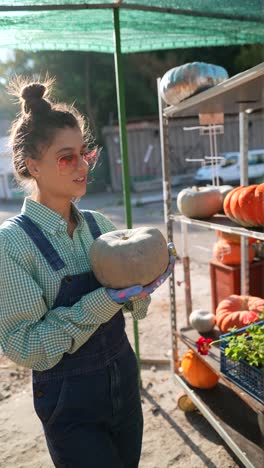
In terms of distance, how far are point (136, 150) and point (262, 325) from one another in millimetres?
18629

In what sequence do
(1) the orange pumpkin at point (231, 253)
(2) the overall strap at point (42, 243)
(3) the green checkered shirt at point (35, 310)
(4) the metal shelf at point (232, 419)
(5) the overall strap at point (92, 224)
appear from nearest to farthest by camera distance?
(3) the green checkered shirt at point (35, 310), (2) the overall strap at point (42, 243), (5) the overall strap at point (92, 224), (4) the metal shelf at point (232, 419), (1) the orange pumpkin at point (231, 253)

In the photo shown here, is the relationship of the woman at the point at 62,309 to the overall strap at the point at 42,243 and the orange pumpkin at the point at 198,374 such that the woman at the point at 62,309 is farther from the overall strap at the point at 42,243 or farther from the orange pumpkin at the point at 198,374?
the orange pumpkin at the point at 198,374

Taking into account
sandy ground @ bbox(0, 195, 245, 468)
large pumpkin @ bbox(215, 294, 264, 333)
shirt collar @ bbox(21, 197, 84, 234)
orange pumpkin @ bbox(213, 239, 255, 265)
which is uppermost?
shirt collar @ bbox(21, 197, 84, 234)

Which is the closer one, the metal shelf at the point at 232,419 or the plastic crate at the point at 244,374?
the plastic crate at the point at 244,374

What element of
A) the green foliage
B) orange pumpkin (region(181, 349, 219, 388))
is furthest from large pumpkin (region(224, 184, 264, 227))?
orange pumpkin (region(181, 349, 219, 388))

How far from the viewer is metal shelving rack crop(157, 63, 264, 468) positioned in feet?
7.13

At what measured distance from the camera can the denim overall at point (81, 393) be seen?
4.96 feet

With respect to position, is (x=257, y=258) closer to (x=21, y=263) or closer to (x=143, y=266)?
(x=143, y=266)

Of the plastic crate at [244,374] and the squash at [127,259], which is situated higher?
the squash at [127,259]

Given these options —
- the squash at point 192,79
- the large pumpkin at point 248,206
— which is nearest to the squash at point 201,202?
the large pumpkin at point 248,206

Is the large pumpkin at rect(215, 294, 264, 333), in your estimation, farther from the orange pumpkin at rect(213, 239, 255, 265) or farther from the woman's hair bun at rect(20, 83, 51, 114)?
the woman's hair bun at rect(20, 83, 51, 114)

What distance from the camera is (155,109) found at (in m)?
23.5

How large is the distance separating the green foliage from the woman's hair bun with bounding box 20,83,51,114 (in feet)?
5.38

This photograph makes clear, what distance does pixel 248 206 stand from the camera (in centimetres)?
231
